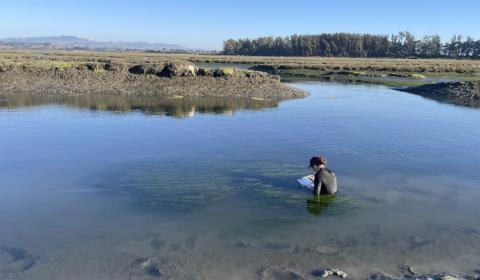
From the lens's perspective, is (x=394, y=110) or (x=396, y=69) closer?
(x=394, y=110)

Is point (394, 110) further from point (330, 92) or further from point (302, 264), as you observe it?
point (302, 264)

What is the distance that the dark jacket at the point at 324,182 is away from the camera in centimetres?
1513

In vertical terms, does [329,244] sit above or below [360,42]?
below

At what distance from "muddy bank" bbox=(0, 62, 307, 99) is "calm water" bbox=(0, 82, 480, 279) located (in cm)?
1657

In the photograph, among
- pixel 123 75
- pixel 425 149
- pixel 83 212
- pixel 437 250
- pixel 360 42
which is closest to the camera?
pixel 437 250

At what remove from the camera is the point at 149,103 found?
39.1 metres

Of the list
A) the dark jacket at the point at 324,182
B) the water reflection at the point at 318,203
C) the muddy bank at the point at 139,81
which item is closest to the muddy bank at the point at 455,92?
the muddy bank at the point at 139,81

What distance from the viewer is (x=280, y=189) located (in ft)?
52.4

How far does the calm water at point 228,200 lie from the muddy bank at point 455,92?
1656cm

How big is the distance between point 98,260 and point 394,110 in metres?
31.9

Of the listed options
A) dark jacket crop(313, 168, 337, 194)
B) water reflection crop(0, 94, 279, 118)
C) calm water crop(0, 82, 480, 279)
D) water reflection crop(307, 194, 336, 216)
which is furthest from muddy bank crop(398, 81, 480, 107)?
water reflection crop(307, 194, 336, 216)

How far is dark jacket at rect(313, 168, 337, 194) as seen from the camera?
49.6 ft

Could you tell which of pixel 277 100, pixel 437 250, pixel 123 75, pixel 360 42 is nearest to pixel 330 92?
pixel 277 100

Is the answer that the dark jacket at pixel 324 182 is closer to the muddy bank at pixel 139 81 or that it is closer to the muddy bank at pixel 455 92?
the muddy bank at pixel 139 81
